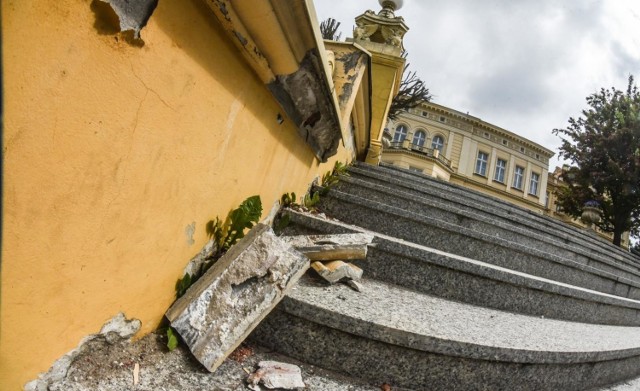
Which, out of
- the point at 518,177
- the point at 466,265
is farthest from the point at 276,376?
the point at 518,177

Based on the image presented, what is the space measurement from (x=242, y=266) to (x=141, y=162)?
0.59 metres

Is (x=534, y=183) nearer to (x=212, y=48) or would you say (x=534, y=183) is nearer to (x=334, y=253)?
(x=334, y=253)

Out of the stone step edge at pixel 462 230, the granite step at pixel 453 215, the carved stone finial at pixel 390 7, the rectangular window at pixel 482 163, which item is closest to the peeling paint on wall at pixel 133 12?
the stone step edge at pixel 462 230

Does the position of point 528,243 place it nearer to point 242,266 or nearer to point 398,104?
point 242,266

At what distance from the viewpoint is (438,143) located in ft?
93.4

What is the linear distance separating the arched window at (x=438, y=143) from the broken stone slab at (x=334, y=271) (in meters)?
27.9

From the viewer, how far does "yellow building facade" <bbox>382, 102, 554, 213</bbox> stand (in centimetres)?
2783

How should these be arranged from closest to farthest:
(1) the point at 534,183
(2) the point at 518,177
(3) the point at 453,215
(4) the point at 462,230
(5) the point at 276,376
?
(5) the point at 276,376 < (4) the point at 462,230 < (3) the point at 453,215 < (2) the point at 518,177 < (1) the point at 534,183

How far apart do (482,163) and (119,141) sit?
30.8 metres

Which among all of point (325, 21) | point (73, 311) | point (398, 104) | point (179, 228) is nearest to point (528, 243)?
point (179, 228)

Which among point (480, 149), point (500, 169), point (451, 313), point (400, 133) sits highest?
point (480, 149)

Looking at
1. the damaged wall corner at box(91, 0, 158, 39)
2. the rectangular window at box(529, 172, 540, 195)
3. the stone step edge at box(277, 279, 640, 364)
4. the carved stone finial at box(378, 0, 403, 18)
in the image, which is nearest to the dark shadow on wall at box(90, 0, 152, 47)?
the damaged wall corner at box(91, 0, 158, 39)

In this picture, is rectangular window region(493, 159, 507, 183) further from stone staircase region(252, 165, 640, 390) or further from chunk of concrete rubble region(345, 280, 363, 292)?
chunk of concrete rubble region(345, 280, 363, 292)

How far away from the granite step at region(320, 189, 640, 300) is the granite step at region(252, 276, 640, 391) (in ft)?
3.46
